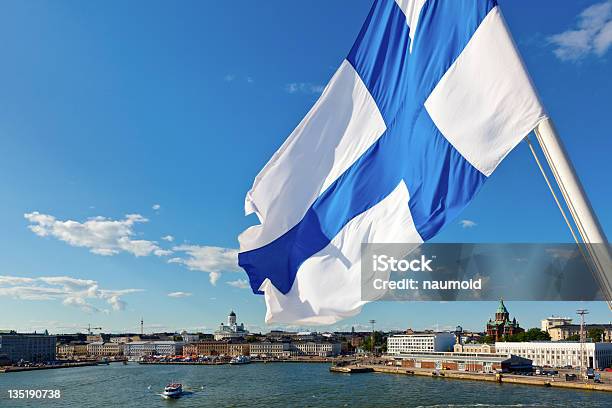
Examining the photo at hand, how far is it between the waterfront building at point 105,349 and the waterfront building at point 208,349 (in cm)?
954

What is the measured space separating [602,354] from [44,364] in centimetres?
4706

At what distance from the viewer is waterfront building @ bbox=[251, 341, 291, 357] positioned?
66.4 meters

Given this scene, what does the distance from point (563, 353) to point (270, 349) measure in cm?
3665

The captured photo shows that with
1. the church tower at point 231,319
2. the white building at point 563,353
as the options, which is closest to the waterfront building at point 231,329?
the church tower at point 231,319

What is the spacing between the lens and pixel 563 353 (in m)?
37.1

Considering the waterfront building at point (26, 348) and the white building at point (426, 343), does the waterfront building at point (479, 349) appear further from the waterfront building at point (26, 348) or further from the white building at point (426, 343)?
the waterfront building at point (26, 348)

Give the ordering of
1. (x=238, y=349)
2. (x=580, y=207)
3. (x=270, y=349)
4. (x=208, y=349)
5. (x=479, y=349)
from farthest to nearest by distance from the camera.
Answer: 1. (x=208, y=349)
2. (x=238, y=349)
3. (x=270, y=349)
4. (x=479, y=349)
5. (x=580, y=207)

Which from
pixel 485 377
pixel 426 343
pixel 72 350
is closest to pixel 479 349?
pixel 426 343

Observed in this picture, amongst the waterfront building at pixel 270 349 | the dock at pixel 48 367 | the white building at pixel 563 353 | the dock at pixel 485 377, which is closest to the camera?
the dock at pixel 485 377

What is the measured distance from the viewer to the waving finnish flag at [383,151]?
2021 mm

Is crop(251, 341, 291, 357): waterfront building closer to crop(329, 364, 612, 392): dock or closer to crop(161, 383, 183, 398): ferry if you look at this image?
crop(329, 364, 612, 392): dock

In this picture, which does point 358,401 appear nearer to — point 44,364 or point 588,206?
point 588,206

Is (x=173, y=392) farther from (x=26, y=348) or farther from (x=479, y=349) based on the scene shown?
(x=26, y=348)

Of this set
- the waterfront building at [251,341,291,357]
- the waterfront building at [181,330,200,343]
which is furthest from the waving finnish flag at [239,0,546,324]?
the waterfront building at [181,330,200,343]
